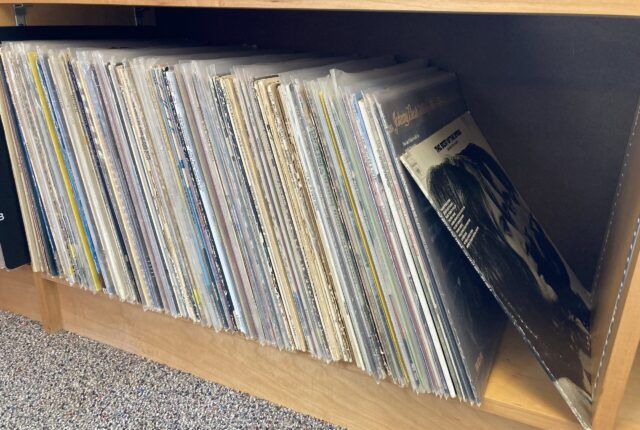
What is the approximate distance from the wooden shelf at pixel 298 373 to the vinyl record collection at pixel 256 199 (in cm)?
5

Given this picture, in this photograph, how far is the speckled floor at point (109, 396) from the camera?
2.38 feet

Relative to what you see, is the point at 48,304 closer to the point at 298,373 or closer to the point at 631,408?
the point at 298,373

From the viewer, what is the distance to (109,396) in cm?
77

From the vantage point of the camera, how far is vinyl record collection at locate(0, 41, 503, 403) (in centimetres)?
56

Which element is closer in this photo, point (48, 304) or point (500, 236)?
point (500, 236)

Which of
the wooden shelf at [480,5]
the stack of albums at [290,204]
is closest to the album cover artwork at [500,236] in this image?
the stack of albums at [290,204]

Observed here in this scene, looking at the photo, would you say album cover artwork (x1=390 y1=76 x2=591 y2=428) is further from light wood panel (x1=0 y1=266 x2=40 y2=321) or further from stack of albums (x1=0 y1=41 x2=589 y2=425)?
light wood panel (x1=0 y1=266 x2=40 y2=321)

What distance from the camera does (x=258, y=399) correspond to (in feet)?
2.57

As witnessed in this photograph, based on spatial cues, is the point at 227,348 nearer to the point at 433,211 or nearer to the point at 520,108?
the point at 433,211

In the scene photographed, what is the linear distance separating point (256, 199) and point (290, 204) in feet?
0.14


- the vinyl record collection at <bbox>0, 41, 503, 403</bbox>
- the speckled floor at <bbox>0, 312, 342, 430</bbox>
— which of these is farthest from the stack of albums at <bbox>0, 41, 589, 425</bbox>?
the speckled floor at <bbox>0, 312, 342, 430</bbox>

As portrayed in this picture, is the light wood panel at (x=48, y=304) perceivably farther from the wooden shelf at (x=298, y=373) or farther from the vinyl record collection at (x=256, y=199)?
the vinyl record collection at (x=256, y=199)

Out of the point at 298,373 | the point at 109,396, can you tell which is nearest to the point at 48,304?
the point at 109,396

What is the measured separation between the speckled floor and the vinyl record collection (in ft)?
0.42
